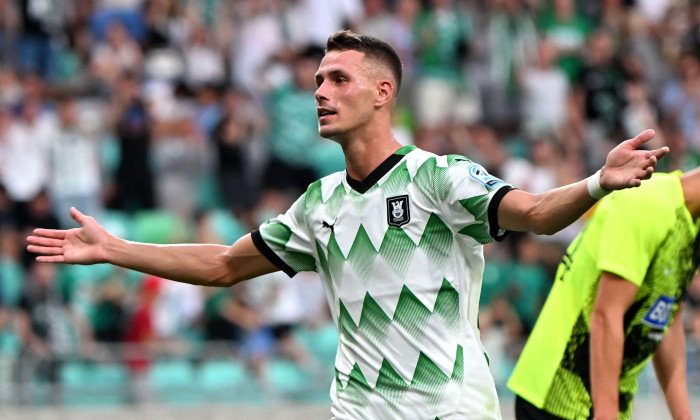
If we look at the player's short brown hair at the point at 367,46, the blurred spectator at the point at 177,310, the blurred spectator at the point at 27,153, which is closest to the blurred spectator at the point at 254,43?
the blurred spectator at the point at 27,153

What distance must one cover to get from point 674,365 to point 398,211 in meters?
1.97

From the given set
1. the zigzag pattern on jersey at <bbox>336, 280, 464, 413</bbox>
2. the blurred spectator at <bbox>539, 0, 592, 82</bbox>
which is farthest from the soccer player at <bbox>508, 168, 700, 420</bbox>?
the blurred spectator at <bbox>539, 0, 592, 82</bbox>

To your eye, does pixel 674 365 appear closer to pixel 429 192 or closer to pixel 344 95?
pixel 429 192

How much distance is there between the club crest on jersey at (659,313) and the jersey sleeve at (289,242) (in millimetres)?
1644

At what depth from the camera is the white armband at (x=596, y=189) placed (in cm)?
498

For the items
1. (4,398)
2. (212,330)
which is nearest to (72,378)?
(4,398)

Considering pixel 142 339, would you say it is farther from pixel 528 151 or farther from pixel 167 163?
pixel 528 151

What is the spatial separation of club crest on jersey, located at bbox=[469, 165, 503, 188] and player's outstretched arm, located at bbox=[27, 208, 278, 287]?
128cm

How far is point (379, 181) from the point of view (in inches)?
237

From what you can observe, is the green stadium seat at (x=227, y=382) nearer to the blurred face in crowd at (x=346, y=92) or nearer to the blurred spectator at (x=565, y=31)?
the blurred face in crowd at (x=346, y=92)

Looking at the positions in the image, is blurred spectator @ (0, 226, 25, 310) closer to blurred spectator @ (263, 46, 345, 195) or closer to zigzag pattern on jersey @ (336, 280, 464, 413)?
blurred spectator @ (263, 46, 345, 195)

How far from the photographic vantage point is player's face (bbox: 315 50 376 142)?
610 centimetres

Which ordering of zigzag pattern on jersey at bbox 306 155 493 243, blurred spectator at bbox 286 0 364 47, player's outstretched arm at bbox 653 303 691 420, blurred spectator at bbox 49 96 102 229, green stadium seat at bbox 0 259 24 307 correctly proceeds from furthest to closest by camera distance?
blurred spectator at bbox 286 0 364 47 < blurred spectator at bbox 49 96 102 229 < green stadium seat at bbox 0 259 24 307 < player's outstretched arm at bbox 653 303 691 420 < zigzag pattern on jersey at bbox 306 155 493 243

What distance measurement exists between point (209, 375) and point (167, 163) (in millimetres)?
3555
